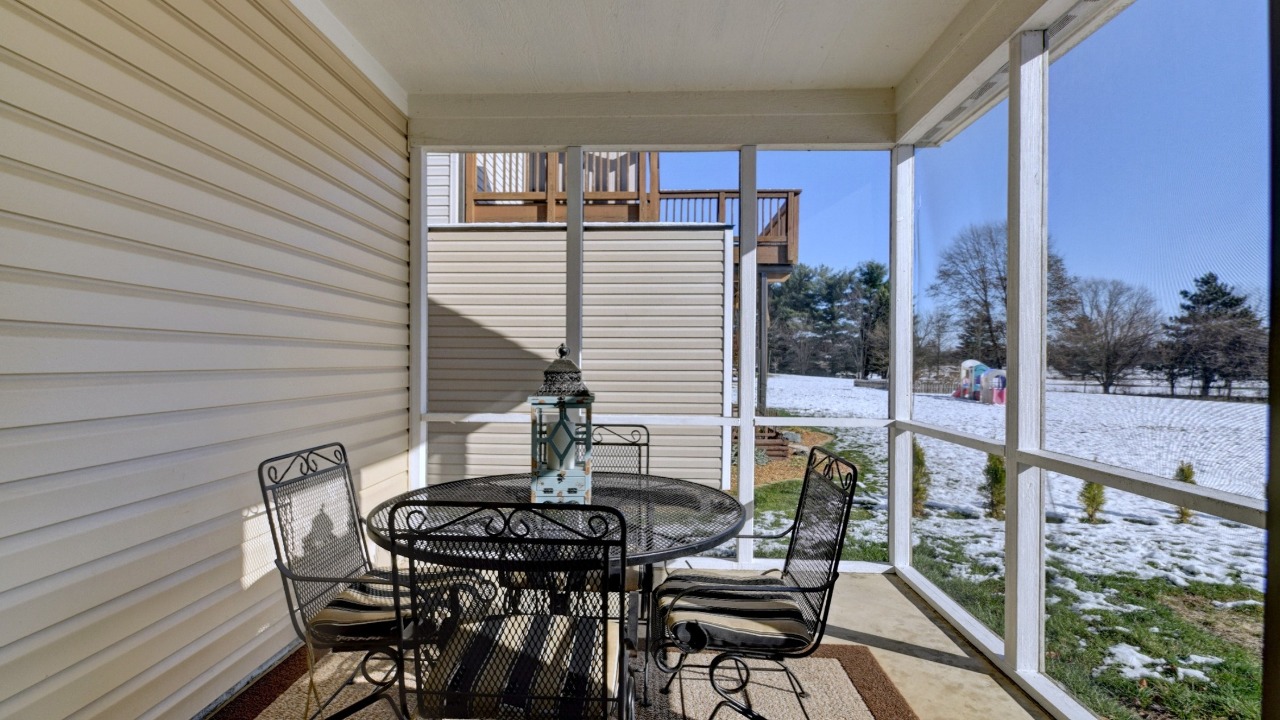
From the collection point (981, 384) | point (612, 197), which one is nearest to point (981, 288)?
point (981, 384)

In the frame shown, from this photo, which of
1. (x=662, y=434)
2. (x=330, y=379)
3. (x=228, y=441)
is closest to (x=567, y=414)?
(x=228, y=441)

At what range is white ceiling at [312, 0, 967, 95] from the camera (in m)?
2.83

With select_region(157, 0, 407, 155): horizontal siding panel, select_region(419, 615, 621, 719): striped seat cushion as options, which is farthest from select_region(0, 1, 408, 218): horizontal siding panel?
select_region(419, 615, 621, 719): striped seat cushion

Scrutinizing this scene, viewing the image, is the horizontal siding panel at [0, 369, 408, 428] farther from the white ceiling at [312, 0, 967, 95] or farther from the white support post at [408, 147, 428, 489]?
the white ceiling at [312, 0, 967, 95]

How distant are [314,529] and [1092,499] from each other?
2.85 metres

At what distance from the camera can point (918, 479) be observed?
3.61 meters

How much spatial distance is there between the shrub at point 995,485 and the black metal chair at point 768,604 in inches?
44.1

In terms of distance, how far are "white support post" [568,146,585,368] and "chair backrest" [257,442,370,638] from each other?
1.67 meters

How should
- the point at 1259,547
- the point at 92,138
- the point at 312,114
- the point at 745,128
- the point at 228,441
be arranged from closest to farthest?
the point at 1259,547, the point at 92,138, the point at 228,441, the point at 312,114, the point at 745,128

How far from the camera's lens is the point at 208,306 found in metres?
2.14

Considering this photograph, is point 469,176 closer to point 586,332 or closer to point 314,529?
point 586,332

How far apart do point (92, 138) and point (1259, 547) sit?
3453 mm

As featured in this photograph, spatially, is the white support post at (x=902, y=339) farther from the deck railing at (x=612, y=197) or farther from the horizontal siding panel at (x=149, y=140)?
the horizontal siding panel at (x=149, y=140)

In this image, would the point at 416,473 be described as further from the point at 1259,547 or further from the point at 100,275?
the point at 1259,547
